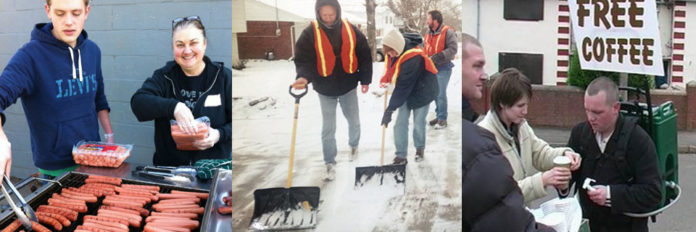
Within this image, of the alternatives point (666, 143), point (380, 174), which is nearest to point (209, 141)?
point (380, 174)

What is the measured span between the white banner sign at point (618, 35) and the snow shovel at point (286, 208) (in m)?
1.68

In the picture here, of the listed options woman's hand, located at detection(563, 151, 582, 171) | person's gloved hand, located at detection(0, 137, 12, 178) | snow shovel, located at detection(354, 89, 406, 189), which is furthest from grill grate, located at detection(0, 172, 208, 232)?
woman's hand, located at detection(563, 151, 582, 171)

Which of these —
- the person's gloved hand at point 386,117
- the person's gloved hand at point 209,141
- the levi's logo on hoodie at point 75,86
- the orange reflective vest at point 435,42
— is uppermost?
the orange reflective vest at point 435,42

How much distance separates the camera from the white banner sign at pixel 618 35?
117 inches

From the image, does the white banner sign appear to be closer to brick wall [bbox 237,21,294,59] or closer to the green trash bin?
the green trash bin

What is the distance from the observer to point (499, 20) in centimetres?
1385

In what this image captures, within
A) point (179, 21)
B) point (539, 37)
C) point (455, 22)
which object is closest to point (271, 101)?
point (455, 22)

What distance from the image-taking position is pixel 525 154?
9.05 feet

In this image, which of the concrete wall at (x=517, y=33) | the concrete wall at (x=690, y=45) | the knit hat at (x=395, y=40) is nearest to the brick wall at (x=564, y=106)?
the concrete wall at (x=690, y=45)

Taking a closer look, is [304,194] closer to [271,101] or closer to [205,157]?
[271,101]

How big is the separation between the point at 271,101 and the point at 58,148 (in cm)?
214

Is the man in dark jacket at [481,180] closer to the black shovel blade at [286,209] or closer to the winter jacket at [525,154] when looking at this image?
the winter jacket at [525,154]

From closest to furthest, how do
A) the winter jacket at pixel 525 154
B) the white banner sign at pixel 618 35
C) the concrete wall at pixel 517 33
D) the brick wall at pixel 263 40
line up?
the brick wall at pixel 263 40
the winter jacket at pixel 525 154
the white banner sign at pixel 618 35
the concrete wall at pixel 517 33

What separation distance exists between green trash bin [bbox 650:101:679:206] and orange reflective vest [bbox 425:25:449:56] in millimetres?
1520
